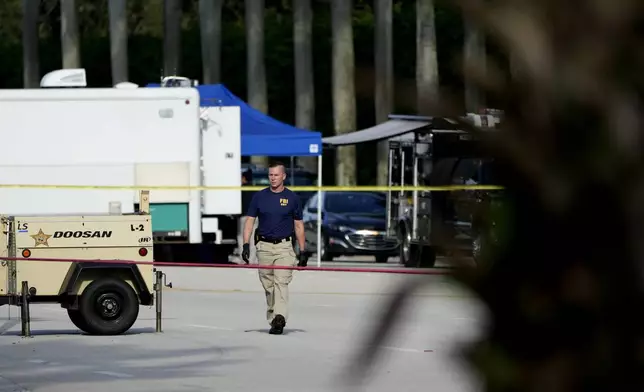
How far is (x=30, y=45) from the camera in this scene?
4856 centimetres

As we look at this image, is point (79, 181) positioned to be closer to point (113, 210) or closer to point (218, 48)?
point (113, 210)

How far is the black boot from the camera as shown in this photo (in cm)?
1527

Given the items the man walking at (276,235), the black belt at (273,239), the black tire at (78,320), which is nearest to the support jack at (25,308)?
the black tire at (78,320)

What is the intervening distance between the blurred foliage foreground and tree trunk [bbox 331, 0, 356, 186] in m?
40.4

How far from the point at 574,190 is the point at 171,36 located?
151 feet

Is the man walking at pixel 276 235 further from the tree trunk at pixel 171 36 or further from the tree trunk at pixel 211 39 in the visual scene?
the tree trunk at pixel 211 39

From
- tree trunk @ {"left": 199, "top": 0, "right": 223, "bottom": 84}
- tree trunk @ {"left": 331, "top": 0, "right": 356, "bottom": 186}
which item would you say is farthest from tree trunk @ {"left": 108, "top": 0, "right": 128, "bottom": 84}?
tree trunk @ {"left": 331, "top": 0, "right": 356, "bottom": 186}

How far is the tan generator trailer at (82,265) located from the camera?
14969 millimetres

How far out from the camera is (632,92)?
254 centimetres

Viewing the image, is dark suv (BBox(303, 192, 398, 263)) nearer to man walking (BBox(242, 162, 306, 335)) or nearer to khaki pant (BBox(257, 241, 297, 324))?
man walking (BBox(242, 162, 306, 335))

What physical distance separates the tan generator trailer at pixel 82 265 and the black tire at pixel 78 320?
33 millimetres

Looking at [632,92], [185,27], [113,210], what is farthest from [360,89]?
[185,27]

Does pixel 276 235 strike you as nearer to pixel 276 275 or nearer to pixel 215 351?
pixel 276 275

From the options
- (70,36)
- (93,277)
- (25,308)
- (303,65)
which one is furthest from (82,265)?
(70,36)
